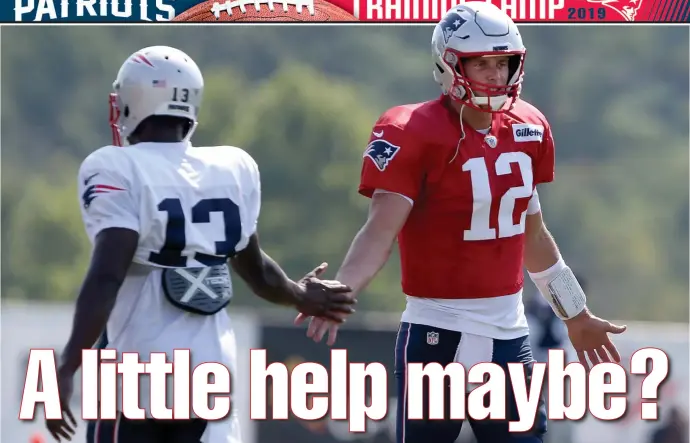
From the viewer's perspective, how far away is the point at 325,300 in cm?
460

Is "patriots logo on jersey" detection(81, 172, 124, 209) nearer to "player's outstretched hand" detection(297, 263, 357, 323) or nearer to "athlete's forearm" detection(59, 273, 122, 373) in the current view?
"athlete's forearm" detection(59, 273, 122, 373)

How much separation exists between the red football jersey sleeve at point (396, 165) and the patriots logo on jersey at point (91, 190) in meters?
0.90

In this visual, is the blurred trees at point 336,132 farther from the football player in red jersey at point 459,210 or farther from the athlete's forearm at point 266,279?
the athlete's forearm at point 266,279

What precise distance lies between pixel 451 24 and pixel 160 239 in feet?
4.32

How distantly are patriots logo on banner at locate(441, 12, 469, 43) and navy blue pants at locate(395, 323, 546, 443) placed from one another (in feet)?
3.12

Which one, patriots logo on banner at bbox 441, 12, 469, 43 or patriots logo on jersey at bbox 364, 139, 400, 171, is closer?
patriots logo on jersey at bbox 364, 139, 400, 171

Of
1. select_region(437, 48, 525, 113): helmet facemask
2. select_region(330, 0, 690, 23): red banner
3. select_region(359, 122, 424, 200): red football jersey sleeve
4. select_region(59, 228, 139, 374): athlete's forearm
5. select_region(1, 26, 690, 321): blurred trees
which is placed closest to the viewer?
select_region(59, 228, 139, 374): athlete's forearm

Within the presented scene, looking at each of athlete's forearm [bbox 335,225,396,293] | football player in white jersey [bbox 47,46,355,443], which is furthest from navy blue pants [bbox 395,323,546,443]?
football player in white jersey [bbox 47,46,355,443]

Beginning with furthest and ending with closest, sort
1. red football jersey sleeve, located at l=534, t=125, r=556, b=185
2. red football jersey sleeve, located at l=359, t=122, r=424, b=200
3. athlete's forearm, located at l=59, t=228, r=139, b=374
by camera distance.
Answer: red football jersey sleeve, located at l=534, t=125, r=556, b=185 → red football jersey sleeve, located at l=359, t=122, r=424, b=200 → athlete's forearm, located at l=59, t=228, r=139, b=374

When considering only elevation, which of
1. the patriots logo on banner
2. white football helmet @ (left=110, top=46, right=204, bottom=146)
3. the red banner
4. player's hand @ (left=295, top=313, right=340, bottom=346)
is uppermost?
the patriots logo on banner

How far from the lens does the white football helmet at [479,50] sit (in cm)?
477

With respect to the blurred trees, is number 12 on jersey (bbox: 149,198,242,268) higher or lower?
higher

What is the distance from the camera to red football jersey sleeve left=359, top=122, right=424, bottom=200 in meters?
4.64

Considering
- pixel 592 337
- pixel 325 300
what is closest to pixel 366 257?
pixel 325 300
